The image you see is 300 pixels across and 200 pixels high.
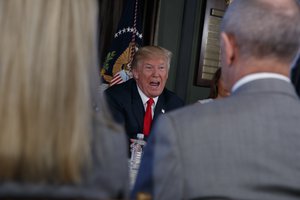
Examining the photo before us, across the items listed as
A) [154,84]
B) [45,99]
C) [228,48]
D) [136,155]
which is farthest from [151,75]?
[45,99]

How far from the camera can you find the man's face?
392 centimetres

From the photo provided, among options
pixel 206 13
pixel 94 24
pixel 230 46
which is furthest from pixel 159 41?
pixel 94 24

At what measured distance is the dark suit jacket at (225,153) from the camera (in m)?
1.35

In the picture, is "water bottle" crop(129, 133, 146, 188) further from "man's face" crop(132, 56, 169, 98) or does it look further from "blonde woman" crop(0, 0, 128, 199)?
"blonde woman" crop(0, 0, 128, 199)

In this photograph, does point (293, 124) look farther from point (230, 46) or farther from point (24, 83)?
→ point (24, 83)

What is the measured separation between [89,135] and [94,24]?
257mm

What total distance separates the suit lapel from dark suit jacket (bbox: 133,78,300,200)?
2245 mm

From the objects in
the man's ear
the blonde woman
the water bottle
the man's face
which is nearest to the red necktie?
the man's face

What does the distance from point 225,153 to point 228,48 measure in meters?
0.32

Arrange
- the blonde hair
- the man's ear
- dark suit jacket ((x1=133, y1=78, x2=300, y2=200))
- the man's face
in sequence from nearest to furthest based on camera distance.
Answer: the blonde hair
dark suit jacket ((x1=133, y1=78, x2=300, y2=200))
the man's ear
the man's face

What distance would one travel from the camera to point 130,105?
12.2 ft

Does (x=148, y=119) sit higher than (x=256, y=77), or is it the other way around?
(x=256, y=77)

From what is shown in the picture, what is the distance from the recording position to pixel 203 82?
5.48 m

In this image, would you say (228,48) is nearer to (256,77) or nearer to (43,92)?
(256,77)
